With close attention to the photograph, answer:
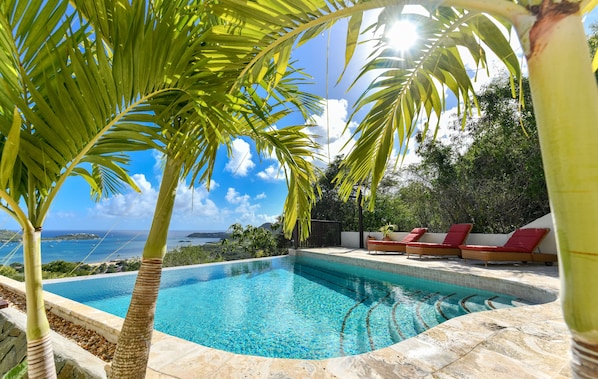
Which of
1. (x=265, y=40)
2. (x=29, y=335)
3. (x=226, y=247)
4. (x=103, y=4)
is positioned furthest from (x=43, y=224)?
Result: (x=226, y=247)

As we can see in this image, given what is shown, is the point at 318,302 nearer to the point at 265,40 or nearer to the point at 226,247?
the point at 265,40

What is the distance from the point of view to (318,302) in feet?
20.6

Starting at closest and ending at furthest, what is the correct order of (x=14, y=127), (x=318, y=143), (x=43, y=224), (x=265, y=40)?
(x=14, y=127) < (x=265, y=40) < (x=43, y=224) < (x=318, y=143)

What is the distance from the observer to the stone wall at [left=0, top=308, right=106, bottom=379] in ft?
8.20

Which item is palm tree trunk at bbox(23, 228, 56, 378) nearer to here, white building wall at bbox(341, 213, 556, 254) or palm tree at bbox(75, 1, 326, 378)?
palm tree at bbox(75, 1, 326, 378)

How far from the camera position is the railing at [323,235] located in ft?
50.5

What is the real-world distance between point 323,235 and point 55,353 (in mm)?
13810

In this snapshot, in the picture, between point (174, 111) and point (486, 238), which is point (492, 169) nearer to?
point (486, 238)

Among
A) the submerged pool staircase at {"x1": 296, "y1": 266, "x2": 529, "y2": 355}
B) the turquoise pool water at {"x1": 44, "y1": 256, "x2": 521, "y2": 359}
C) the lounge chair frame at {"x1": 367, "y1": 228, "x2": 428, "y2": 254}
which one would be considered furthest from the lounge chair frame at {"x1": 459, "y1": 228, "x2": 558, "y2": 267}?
the lounge chair frame at {"x1": 367, "y1": 228, "x2": 428, "y2": 254}

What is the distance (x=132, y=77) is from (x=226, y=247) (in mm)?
A: 13200

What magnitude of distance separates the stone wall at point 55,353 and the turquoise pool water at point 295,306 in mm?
1793

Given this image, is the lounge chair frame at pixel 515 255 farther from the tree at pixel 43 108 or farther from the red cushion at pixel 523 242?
the tree at pixel 43 108

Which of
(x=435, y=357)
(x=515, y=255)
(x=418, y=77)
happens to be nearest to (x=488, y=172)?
(x=515, y=255)

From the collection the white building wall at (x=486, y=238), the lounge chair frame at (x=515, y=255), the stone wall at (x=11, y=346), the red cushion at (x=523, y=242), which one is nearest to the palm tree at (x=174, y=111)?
the stone wall at (x=11, y=346)
